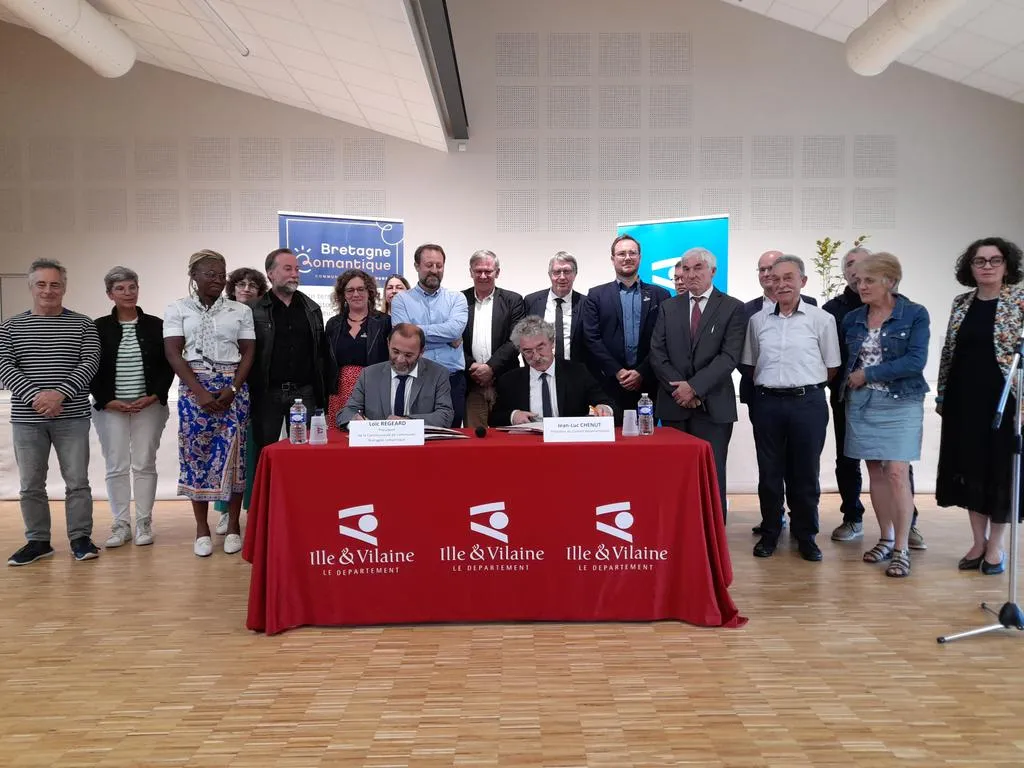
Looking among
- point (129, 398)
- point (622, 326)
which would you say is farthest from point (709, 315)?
point (129, 398)

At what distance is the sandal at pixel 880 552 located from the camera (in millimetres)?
3971

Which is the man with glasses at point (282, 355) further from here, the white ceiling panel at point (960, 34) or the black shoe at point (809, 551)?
the white ceiling panel at point (960, 34)

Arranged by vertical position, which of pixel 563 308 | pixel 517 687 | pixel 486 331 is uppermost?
pixel 563 308

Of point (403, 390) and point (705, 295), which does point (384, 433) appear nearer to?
point (403, 390)

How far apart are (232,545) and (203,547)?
0.15 metres

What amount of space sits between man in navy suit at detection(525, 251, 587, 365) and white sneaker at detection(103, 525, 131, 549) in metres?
2.79

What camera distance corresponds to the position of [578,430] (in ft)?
10.0

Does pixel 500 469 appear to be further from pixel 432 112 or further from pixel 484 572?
pixel 432 112

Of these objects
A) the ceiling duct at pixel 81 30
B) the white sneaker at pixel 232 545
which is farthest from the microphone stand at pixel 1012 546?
the ceiling duct at pixel 81 30

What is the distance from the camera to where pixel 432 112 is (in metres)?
7.14

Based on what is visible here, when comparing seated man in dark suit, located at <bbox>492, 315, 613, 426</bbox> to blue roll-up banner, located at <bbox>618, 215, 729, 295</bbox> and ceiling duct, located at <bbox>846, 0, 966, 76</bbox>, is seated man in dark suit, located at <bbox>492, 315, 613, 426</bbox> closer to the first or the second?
blue roll-up banner, located at <bbox>618, 215, 729, 295</bbox>

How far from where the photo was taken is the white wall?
8008mm

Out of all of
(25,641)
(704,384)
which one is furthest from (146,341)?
(704,384)

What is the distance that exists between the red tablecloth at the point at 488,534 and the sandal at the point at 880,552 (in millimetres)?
1362
